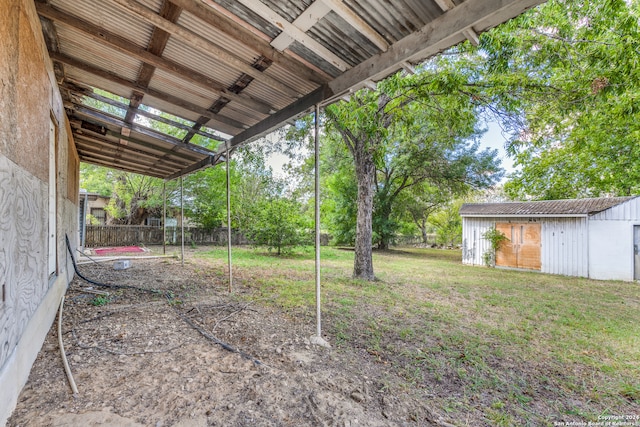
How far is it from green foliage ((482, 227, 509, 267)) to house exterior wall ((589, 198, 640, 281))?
2.37 metres

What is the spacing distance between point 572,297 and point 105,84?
29.9ft

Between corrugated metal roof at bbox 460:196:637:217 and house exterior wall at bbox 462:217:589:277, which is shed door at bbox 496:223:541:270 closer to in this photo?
house exterior wall at bbox 462:217:589:277

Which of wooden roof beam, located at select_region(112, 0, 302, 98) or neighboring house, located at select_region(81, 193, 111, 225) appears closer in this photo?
wooden roof beam, located at select_region(112, 0, 302, 98)

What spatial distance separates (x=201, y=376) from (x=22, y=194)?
6.06 feet

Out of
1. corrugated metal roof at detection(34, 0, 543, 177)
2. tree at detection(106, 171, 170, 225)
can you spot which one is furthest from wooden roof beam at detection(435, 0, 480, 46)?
tree at detection(106, 171, 170, 225)

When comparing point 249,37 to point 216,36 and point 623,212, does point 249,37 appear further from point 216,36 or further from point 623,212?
point 623,212

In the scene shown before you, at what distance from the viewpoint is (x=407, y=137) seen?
269 inches

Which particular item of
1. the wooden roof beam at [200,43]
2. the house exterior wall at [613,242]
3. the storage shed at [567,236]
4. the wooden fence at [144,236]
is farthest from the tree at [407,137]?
the wooden fence at [144,236]

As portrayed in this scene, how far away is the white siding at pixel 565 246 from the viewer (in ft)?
28.1

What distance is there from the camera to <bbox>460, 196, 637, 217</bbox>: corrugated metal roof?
841cm

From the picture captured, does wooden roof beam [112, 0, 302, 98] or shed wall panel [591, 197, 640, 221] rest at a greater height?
wooden roof beam [112, 0, 302, 98]

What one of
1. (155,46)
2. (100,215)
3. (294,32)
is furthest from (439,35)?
(100,215)

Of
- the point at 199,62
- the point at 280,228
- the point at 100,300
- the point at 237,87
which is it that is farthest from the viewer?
the point at 280,228

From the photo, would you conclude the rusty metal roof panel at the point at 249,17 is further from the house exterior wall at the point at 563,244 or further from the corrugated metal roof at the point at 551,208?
the house exterior wall at the point at 563,244
